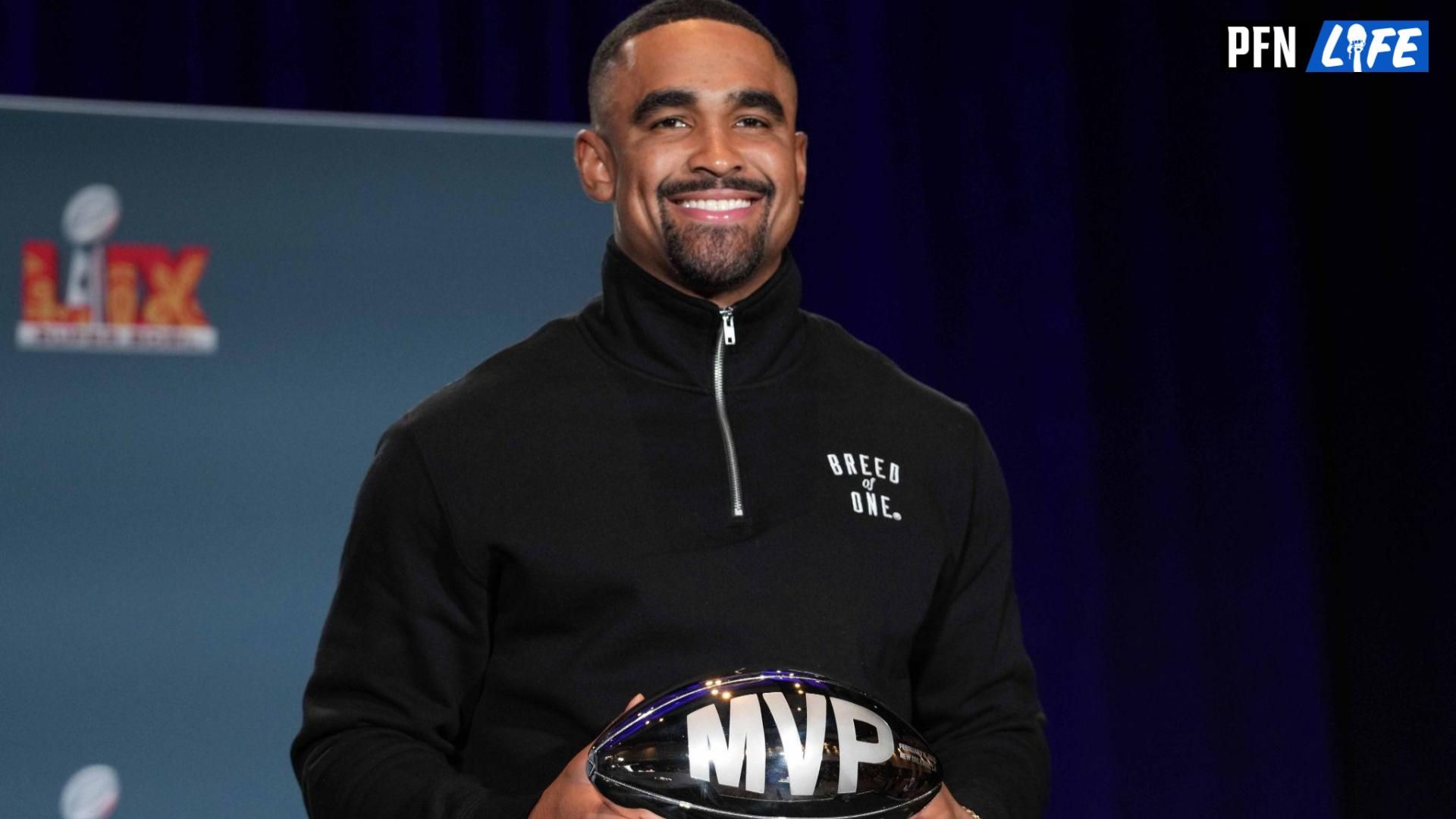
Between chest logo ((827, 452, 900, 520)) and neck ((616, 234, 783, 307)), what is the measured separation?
17 cm

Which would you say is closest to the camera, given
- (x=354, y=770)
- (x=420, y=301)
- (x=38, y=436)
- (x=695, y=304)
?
(x=354, y=770)

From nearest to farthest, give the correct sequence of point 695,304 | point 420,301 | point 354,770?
point 354,770, point 695,304, point 420,301

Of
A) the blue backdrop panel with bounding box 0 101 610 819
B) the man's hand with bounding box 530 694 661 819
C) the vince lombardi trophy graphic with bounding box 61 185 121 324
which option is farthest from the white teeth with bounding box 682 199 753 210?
the vince lombardi trophy graphic with bounding box 61 185 121 324

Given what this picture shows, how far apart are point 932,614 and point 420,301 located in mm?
1314

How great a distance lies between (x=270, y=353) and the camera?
2520mm

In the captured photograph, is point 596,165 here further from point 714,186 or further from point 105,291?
point 105,291

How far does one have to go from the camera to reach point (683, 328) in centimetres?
150

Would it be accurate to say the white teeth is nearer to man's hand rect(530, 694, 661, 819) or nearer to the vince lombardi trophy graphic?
man's hand rect(530, 694, 661, 819)

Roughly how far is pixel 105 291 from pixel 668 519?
1.37m

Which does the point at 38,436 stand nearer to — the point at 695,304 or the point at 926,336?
the point at 695,304

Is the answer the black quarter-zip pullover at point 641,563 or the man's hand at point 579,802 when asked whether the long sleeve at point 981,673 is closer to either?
the black quarter-zip pullover at point 641,563

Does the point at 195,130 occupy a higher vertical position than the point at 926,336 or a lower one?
higher

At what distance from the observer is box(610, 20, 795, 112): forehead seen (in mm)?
1476

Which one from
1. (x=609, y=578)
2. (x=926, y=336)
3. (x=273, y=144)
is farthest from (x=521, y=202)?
(x=609, y=578)
